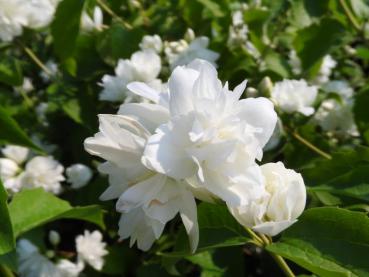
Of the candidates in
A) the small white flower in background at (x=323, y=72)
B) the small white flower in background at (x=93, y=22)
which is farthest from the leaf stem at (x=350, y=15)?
the small white flower in background at (x=93, y=22)

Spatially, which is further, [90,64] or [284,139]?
[90,64]

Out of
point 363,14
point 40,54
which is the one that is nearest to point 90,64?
point 40,54

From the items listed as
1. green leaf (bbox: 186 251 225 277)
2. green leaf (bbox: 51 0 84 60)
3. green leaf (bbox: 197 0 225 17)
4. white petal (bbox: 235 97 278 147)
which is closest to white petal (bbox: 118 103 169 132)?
white petal (bbox: 235 97 278 147)

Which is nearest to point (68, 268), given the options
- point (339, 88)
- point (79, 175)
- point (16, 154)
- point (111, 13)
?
point (79, 175)

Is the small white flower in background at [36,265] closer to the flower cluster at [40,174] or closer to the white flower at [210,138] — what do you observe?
the flower cluster at [40,174]

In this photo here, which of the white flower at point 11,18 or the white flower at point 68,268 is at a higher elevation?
the white flower at point 11,18

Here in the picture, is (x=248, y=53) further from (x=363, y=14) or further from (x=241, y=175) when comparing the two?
(x=241, y=175)

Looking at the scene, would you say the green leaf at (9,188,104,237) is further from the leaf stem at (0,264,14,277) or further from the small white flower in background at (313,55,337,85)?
the small white flower in background at (313,55,337,85)
